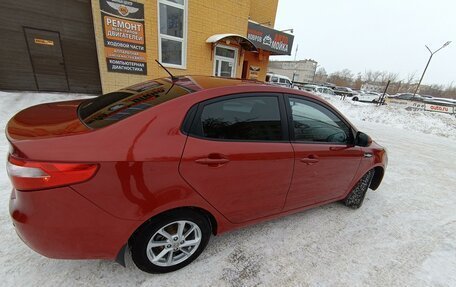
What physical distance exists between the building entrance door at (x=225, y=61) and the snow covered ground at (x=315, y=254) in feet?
27.7

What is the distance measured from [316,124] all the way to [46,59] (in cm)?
865

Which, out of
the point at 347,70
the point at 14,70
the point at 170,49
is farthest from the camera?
the point at 347,70

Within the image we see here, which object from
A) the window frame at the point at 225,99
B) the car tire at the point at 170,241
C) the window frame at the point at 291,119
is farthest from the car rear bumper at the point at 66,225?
the window frame at the point at 291,119

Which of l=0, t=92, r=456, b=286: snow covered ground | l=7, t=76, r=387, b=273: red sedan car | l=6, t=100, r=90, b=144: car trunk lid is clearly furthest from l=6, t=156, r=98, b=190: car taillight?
l=0, t=92, r=456, b=286: snow covered ground

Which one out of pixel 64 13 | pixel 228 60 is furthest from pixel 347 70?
pixel 64 13

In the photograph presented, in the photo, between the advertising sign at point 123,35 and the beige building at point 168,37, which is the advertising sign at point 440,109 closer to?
the beige building at point 168,37

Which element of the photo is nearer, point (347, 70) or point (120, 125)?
point (120, 125)

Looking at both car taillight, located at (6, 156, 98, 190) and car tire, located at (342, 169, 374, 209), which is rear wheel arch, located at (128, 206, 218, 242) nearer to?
car taillight, located at (6, 156, 98, 190)

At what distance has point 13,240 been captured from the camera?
2213mm

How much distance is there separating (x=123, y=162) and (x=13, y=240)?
172 centimetres

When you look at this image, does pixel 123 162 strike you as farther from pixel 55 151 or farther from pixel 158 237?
A: pixel 158 237

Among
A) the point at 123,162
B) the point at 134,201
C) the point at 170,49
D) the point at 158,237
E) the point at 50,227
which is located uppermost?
the point at 170,49

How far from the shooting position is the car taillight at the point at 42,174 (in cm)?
140

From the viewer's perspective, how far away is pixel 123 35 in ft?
24.9
